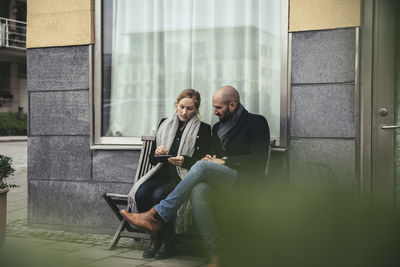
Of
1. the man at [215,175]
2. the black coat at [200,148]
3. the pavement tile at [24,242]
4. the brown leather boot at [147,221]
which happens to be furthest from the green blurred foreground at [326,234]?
the pavement tile at [24,242]

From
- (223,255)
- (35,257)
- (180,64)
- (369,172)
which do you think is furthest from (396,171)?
(35,257)

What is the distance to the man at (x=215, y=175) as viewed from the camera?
14.0 ft

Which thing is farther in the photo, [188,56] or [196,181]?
[188,56]

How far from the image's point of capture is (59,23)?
615 cm

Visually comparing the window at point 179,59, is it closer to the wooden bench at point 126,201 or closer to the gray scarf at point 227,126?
the wooden bench at point 126,201

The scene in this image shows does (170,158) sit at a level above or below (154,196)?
above

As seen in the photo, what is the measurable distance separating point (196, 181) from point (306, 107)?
1.41 metres

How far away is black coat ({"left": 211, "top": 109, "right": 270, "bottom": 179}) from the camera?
438cm

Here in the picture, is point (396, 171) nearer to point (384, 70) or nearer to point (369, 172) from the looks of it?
point (369, 172)

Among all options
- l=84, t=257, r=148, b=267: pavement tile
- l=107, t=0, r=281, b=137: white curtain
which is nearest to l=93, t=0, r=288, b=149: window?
l=107, t=0, r=281, b=137: white curtain

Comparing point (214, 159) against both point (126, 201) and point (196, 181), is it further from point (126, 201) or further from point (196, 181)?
point (126, 201)

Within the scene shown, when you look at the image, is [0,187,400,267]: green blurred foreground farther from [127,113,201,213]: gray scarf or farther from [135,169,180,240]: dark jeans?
[127,113,201,213]: gray scarf

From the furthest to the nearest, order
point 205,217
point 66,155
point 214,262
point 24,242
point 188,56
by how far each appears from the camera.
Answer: point 66,155 → point 188,56 → point 24,242 → point 205,217 → point 214,262

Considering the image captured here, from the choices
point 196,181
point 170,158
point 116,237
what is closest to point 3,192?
point 116,237
